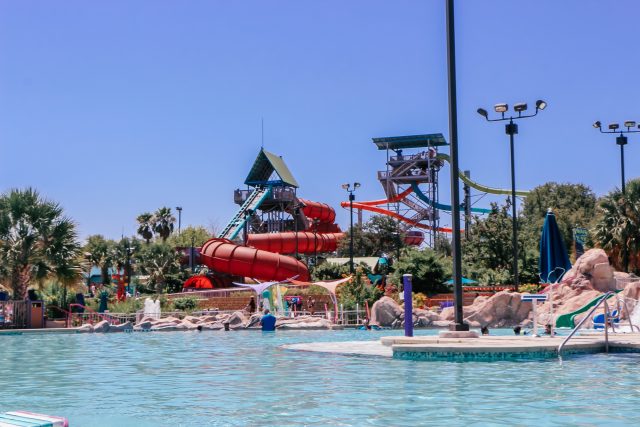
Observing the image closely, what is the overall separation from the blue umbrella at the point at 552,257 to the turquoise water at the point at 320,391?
524 centimetres

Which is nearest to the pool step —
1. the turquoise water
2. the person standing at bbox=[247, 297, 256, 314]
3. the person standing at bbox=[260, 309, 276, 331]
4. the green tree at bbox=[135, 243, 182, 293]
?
the turquoise water

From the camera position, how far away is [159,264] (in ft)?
173

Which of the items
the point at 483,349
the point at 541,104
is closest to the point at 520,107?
the point at 541,104

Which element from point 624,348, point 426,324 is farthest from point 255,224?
point 624,348

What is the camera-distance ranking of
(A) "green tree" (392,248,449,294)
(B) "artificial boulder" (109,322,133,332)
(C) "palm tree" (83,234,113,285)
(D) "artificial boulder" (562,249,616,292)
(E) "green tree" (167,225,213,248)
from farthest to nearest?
(E) "green tree" (167,225,213,248) → (C) "palm tree" (83,234,113,285) → (A) "green tree" (392,248,449,294) → (B) "artificial boulder" (109,322,133,332) → (D) "artificial boulder" (562,249,616,292)

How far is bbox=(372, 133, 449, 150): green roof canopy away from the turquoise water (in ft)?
181

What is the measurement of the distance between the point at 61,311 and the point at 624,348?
84.8ft

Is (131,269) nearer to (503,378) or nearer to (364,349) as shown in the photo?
(364,349)

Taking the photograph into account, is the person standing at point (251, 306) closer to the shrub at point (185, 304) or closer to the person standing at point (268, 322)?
the shrub at point (185, 304)

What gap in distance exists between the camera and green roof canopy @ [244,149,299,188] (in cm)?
6194

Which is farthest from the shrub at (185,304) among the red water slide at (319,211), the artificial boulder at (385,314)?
the red water slide at (319,211)

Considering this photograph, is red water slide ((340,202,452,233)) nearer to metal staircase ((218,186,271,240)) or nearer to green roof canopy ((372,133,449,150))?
green roof canopy ((372,133,449,150))

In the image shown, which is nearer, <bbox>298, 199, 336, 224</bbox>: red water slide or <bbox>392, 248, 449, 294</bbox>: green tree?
<bbox>392, 248, 449, 294</bbox>: green tree

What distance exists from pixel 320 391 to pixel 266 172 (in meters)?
55.6
